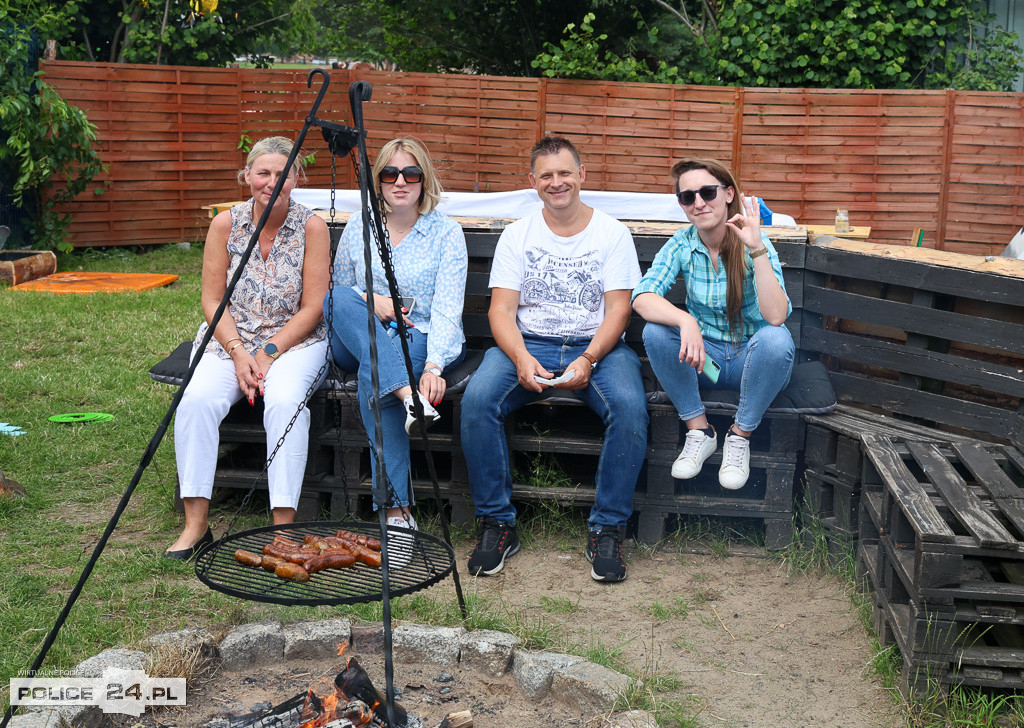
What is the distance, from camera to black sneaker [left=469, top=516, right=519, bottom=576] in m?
3.67

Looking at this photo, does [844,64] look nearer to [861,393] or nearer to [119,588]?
[861,393]

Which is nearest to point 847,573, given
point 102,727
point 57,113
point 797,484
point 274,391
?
point 797,484

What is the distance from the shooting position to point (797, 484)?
3930mm

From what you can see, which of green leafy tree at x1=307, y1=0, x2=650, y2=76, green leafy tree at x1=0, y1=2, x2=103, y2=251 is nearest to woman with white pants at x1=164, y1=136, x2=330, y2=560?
green leafy tree at x1=0, y1=2, x2=103, y2=251

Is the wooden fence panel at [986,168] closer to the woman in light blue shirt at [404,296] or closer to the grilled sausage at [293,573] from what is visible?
the woman in light blue shirt at [404,296]

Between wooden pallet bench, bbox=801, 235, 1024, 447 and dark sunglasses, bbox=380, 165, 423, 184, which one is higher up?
dark sunglasses, bbox=380, 165, 423, 184

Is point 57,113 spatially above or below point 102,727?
above

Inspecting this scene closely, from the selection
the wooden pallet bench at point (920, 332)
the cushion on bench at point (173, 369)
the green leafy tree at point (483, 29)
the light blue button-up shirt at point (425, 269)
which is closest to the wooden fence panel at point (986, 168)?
the green leafy tree at point (483, 29)

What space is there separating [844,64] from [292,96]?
243 inches

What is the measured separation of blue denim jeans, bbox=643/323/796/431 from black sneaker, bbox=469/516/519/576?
0.79 meters

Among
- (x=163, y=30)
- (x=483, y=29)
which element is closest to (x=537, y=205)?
(x=163, y=30)

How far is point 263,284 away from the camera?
13.0 feet

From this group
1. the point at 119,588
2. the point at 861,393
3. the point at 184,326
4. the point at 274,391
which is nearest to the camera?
the point at 119,588

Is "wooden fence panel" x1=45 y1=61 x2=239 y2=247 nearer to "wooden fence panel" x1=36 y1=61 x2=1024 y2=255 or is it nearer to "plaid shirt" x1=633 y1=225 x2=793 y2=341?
"wooden fence panel" x1=36 y1=61 x2=1024 y2=255
